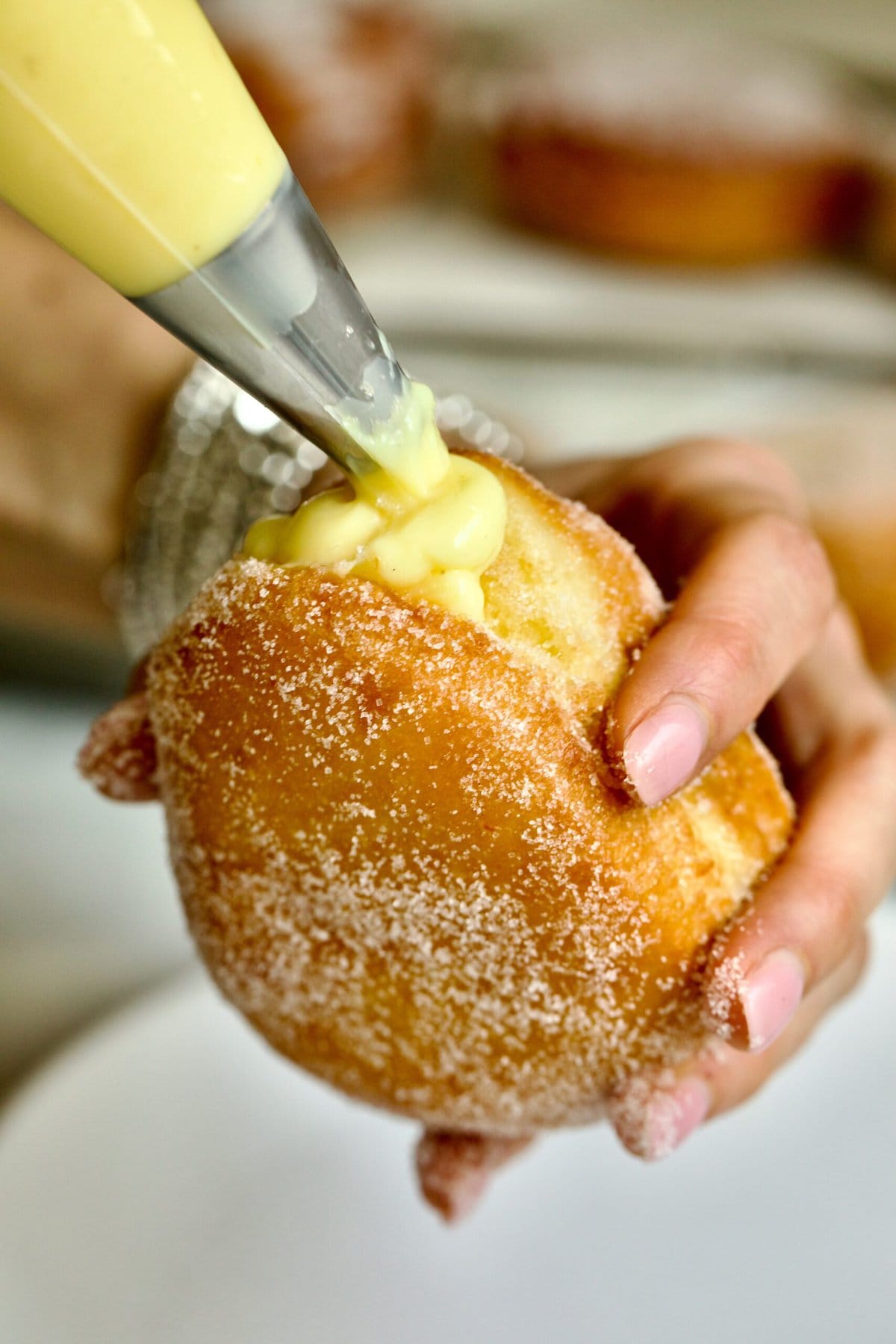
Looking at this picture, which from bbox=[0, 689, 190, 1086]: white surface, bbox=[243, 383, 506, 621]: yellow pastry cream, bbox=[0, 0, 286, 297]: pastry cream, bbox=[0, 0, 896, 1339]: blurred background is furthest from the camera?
bbox=[0, 0, 896, 1339]: blurred background

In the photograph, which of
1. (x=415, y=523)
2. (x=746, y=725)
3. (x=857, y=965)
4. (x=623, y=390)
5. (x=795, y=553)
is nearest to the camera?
(x=415, y=523)

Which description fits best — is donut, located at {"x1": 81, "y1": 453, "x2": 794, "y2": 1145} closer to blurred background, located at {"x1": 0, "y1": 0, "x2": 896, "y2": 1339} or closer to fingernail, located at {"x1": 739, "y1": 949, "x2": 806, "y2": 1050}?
fingernail, located at {"x1": 739, "y1": 949, "x2": 806, "y2": 1050}

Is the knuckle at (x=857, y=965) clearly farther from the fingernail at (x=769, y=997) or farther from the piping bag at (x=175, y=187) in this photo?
the piping bag at (x=175, y=187)

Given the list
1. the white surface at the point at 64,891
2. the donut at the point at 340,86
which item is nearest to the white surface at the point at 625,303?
the donut at the point at 340,86

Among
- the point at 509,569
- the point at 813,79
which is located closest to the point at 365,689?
the point at 509,569

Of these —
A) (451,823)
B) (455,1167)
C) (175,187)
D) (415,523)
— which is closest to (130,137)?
(175,187)

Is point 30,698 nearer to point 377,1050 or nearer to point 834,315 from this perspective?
point 377,1050

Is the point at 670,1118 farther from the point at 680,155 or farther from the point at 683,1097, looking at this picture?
the point at 680,155

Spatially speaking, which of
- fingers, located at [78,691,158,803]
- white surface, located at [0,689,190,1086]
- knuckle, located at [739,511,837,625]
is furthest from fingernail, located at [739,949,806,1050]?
white surface, located at [0,689,190,1086]
